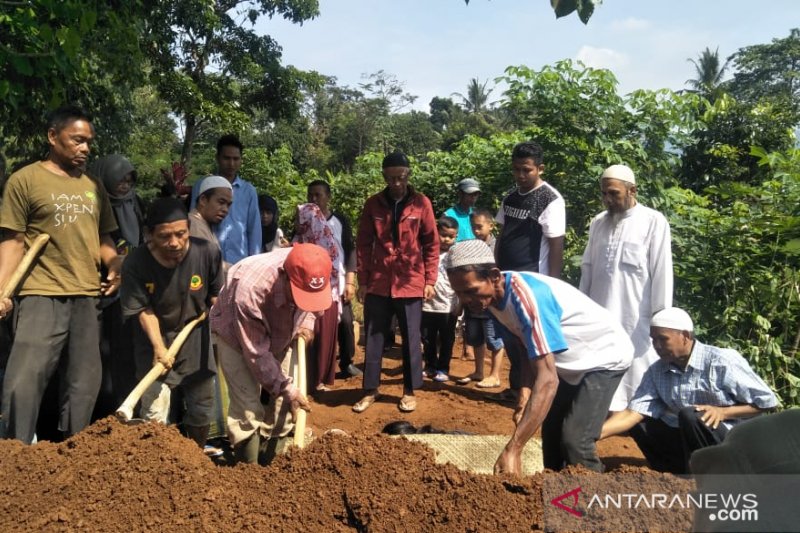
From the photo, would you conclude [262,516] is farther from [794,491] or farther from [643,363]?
[643,363]

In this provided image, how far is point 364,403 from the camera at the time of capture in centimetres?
483

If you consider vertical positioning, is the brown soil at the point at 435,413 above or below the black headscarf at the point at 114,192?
below

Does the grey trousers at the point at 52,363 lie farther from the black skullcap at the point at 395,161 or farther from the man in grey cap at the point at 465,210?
the man in grey cap at the point at 465,210

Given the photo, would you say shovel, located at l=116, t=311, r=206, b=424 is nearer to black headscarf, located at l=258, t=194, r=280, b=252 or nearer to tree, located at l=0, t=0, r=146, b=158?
tree, located at l=0, t=0, r=146, b=158

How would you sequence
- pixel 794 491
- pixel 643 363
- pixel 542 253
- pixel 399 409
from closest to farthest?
pixel 794 491 < pixel 643 363 < pixel 542 253 < pixel 399 409

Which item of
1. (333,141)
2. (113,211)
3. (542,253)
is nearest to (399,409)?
(542,253)

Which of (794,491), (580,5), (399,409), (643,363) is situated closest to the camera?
(794,491)

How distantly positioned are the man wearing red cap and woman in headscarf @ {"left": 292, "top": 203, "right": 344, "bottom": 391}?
1658 mm

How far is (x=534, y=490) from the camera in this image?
225 cm

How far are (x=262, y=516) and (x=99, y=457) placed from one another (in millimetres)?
733

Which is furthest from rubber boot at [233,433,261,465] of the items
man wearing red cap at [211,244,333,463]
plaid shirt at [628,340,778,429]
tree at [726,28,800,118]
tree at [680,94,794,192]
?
tree at [726,28,800,118]

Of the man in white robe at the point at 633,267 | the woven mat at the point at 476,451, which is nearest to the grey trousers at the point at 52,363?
the woven mat at the point at 476,451

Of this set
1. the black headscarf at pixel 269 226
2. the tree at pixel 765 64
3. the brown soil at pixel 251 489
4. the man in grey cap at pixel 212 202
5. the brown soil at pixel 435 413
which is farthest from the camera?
the tree at pixel 765 64

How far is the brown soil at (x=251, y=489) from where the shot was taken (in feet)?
7.21
